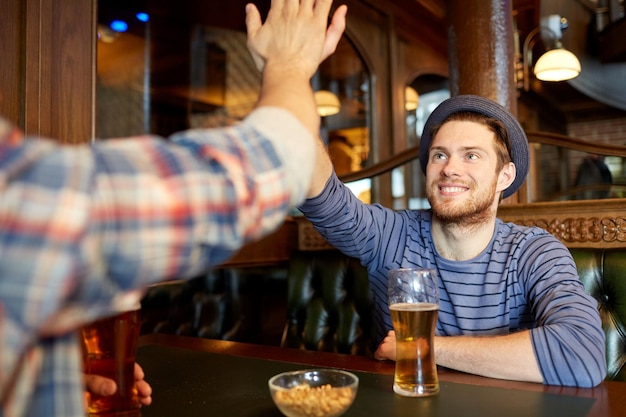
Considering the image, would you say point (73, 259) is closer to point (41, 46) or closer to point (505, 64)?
point (41, 46)

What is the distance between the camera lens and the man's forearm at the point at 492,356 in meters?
1.13

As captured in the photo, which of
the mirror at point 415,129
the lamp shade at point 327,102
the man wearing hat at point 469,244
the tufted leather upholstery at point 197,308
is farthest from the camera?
the mirror at point 415,129

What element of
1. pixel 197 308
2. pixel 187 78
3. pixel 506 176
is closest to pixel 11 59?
pixel 197 308

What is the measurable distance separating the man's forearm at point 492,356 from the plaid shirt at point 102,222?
779mm

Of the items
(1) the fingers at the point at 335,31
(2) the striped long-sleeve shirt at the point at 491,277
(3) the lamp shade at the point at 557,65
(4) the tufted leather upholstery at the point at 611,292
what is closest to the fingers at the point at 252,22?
(1) the fingers at the point at 335,31

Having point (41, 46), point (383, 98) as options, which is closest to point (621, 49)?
point (383, 98)

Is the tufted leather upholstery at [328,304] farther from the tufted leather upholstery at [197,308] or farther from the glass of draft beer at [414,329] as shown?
the glass of draft beer at [414,329]

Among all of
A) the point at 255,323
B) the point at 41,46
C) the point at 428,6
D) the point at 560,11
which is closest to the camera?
the point at 41,46

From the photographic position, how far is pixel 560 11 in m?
6.68

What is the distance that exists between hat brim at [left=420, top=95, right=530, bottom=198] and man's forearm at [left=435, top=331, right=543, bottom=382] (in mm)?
713

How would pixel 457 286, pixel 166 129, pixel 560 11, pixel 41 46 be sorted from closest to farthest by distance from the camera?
pixel 457 286 → pixel 41 46 → pixel 560 11 → pixel 166 129

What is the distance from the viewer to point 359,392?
0.99 metres

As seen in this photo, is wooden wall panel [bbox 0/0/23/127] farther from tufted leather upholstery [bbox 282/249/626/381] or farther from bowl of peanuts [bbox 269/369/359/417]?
bowl of peanuts [bbox 269/369/359/417]

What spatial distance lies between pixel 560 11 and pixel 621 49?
33.1 inches
